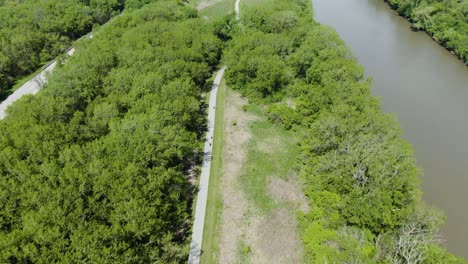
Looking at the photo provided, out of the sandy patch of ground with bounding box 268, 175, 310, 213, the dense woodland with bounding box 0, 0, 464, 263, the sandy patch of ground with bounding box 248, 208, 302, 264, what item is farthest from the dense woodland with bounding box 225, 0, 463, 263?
the sandy patch of ground with bounding box 248, 208, 302, 264

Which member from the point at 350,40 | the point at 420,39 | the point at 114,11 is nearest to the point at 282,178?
the point at 350,40

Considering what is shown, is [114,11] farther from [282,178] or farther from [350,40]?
[282,178]

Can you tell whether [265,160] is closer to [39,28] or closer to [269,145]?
[269,145]

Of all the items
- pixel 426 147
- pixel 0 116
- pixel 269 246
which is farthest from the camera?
pixel 0 116

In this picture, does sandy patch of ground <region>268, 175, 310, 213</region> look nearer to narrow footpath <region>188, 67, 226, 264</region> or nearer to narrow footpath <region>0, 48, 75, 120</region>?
narrow footpath <region>188, 67, 226, 264</region>

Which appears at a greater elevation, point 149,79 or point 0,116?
point 149,79
